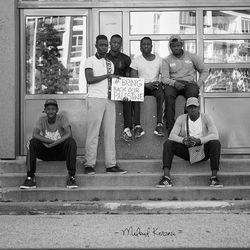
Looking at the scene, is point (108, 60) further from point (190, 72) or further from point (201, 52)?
point (201, 52)

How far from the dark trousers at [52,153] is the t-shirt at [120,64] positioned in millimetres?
1436

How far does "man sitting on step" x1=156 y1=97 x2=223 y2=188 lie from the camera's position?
25.6 feet

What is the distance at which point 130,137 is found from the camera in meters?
8.80

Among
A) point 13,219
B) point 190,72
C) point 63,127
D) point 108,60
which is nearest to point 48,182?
point 63,127

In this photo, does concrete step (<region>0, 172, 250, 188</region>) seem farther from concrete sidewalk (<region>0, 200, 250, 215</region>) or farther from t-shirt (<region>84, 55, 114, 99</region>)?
t-shirt (<region>84, 55, 114, 99</region>)

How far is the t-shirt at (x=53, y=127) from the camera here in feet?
26.9

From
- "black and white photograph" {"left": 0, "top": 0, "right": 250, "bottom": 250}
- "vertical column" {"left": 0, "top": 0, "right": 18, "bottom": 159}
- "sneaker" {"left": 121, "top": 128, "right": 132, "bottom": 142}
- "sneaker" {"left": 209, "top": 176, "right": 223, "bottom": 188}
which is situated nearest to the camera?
Answer: "black and white photograph" {"left": 0, "top": 0, "right": 250, "bottom": 250}

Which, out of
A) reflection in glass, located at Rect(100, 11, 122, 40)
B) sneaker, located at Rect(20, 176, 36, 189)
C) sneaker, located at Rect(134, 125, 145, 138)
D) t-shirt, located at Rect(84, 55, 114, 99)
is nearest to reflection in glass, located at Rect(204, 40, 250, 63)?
reflection in glass, located at Rect(100, 11, 122, 40)

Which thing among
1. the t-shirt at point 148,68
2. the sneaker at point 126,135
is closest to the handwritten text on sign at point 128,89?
the t-shirt at point 148,68

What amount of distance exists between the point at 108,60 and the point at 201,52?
2.12 m

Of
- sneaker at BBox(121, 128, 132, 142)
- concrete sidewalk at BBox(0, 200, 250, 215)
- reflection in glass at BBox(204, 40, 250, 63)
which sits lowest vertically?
concrete sidewalk at BBox(0, 200, 250, 215)

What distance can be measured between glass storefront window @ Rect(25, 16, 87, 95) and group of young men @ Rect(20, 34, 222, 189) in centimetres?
129

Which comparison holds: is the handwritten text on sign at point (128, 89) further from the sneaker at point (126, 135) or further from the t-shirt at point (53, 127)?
the t-shirt at point (53, 127)

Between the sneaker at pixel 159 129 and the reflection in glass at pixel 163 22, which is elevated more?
the reflection in glass at pixel 163 22
